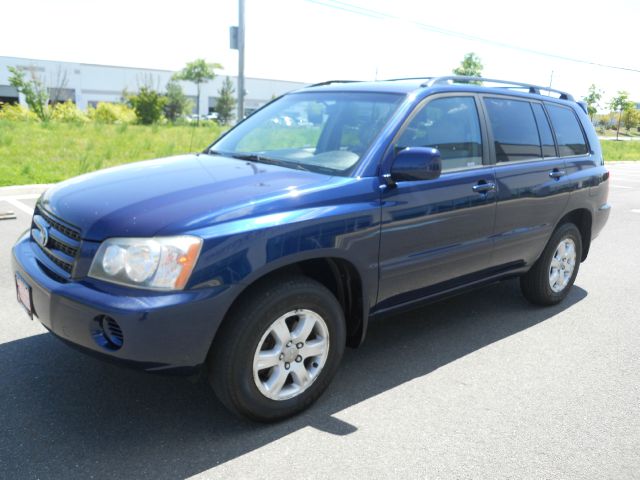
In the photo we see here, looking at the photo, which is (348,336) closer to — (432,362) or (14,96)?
(432,362)

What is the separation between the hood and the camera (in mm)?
2607

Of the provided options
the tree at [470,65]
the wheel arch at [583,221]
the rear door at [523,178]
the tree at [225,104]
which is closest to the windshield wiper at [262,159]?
the rear door at [523,178]

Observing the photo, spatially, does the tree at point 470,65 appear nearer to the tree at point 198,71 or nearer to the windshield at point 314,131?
the tree at point 198,71

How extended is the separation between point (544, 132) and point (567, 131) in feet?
1.45

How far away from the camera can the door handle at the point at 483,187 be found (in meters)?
3.77

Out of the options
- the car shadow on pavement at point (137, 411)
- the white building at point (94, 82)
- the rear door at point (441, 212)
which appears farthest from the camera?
the white building at point (94, 82)

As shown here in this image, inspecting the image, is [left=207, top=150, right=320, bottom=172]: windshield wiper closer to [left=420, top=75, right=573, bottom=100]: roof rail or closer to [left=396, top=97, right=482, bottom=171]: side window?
[left=396, top=97, right=482, bottom=171]: side window

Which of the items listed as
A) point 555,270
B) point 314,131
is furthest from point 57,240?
point 555,270

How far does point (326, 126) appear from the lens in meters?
3.86

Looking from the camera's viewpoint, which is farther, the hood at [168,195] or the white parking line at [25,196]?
the white parking line at [25,196]

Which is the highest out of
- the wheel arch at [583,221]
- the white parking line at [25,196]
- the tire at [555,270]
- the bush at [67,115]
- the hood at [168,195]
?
the bush at [67,115]

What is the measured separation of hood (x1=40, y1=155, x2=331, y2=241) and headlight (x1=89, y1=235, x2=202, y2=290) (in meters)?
0.05

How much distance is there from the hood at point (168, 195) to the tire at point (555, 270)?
2404mm

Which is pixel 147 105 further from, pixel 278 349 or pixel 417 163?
pixel 278 349
